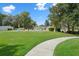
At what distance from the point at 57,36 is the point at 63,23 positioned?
464 millimetres

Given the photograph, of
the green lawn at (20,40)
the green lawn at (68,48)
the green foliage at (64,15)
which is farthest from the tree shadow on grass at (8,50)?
the green foliage at (64,15)

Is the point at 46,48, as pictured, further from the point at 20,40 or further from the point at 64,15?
the point at 64,15

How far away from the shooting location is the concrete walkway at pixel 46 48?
5.82 metres

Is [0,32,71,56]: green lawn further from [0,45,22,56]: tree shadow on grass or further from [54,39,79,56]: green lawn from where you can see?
[54,39,79,56]: green lawn

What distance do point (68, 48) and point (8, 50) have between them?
1665 millimetres

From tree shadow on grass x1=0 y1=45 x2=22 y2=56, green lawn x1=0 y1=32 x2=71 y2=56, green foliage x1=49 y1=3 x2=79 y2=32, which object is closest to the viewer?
tree shadow on grass x1=0 y1=45 x2=22 y2=56

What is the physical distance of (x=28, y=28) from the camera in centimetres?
625

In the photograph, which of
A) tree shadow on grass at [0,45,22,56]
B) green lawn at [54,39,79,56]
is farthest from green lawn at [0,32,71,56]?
green lawn at [54,39,79,56]

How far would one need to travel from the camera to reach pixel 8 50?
596cm

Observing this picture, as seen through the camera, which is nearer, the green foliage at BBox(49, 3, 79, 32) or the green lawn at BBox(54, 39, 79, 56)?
the green lawn at BBox(54, 39, 79, 56)

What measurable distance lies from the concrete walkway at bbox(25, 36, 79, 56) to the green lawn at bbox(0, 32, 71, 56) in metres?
0.12

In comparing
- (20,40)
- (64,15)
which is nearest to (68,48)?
(64,15)

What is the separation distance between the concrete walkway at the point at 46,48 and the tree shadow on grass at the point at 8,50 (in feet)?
1.39

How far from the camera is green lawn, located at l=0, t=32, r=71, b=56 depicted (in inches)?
236
